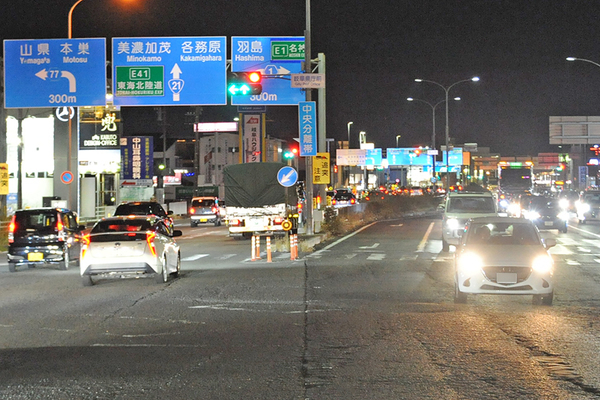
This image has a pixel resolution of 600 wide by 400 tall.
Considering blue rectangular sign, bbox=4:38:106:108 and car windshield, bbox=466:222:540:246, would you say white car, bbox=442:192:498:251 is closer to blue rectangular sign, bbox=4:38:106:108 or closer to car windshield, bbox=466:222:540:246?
car windshield, bbox=466:222:540:246

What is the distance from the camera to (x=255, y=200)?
29797 millimetres

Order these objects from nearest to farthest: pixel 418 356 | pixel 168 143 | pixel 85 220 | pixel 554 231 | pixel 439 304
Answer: pixel 418 356, pixel 439 304, pixel 554 231, pixel 85 220, pixel 168 143

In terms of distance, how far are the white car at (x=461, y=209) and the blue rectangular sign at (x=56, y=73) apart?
14.2 meters

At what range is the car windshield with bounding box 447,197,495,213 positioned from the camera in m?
24.4

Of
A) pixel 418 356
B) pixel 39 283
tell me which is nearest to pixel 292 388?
pixel 418 356

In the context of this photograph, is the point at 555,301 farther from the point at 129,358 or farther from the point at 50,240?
the point at 50,240

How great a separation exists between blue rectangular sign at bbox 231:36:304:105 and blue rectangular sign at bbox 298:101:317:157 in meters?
1.28

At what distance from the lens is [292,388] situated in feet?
23.8

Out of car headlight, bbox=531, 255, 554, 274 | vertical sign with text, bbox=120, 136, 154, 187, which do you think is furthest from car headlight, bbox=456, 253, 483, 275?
vertical sign with text, bbox=120, 136, 154, 187

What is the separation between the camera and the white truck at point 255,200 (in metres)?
29.5

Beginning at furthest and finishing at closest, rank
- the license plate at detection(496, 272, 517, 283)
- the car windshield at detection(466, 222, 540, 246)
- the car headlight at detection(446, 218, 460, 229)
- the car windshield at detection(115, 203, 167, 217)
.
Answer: the car windshield at detection(115, 203, 167, 217), the car headlight at detection(446, 218, 460, 229), the car windshield at detection(466, 222, 540, 246), the license plate at detection(496, 272, 517, 283)

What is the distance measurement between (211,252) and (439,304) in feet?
45.8

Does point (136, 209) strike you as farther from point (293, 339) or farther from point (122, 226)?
point (293, 339)

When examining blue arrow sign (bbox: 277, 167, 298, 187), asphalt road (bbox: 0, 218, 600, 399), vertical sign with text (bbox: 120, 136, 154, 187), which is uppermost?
vertical sign with text (bbox: 120, 136, 154, 187)
